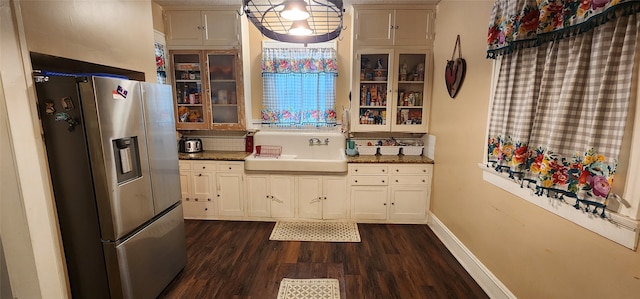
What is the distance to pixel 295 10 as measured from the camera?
1396 millimetres

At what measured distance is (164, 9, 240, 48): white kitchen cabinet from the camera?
10.4 feet

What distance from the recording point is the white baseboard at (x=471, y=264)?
1.99 meters

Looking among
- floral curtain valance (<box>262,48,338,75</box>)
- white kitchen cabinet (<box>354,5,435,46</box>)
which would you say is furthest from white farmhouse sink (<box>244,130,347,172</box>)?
white kitchen cabinet (<box>354,5,435,46</box>)

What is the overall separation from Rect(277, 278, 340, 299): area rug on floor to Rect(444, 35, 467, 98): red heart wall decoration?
2.13 meters

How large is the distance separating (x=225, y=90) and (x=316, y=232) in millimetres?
2143

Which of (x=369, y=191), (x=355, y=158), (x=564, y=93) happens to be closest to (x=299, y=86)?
(x=355, y=158)

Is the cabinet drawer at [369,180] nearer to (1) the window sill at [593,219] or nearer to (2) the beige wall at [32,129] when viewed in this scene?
(1) the window sill at [593,219]

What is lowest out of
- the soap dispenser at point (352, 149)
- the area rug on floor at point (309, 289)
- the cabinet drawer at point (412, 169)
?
the area rug on floor at point (309, 289)

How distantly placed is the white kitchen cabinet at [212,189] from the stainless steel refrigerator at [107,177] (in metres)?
1.28

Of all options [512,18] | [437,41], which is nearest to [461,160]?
[512,18]

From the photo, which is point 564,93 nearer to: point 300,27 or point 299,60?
point 300,27

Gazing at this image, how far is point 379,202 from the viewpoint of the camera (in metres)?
3.23

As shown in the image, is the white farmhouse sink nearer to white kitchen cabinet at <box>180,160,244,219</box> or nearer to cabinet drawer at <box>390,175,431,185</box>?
white kitchen cabinet at <box>180,160,244,219</box>

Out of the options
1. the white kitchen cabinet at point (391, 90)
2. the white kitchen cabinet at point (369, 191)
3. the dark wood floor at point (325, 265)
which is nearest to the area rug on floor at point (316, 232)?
the dark wood floor at point (325, 265)
